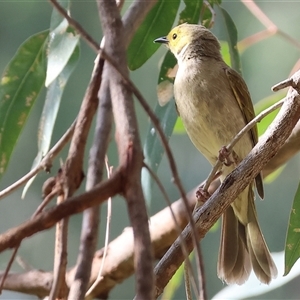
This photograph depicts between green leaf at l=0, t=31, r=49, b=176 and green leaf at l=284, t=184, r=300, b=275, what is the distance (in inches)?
35.8

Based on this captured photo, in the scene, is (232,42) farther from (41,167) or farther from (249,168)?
(41,167)

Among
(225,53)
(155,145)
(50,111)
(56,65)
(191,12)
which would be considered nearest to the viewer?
(56,65)

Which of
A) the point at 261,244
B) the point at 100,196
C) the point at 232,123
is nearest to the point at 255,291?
the point at 261,244

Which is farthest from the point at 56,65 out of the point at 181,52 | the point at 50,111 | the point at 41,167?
the point at 181,52

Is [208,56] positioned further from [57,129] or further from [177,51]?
[57,129]

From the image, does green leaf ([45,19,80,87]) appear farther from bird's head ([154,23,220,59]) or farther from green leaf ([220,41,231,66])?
green leaf ([220,41,231,66])

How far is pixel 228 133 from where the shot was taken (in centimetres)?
226

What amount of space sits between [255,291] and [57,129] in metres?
2.08

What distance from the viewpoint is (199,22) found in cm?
246

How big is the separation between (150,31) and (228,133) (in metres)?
0.50

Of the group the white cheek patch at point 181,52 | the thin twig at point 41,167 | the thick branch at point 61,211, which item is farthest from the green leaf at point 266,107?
the thick branch at point 61,211

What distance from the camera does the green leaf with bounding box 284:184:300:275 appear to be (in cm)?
175

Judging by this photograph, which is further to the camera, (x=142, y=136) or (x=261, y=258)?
(x=142, y=136)

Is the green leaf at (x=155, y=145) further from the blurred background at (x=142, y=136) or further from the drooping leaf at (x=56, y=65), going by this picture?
the blurred background at (x=142, y=136)
